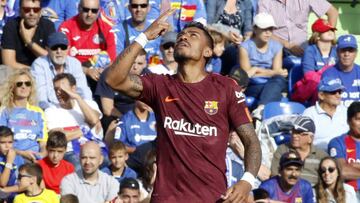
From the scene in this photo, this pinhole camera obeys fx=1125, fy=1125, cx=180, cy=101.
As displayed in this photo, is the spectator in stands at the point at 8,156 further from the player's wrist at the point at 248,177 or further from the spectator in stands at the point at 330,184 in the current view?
the player's wrist at the point at 248,177

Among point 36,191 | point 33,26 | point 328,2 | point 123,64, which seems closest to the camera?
point 123,64

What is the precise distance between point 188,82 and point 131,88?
0.38 metres

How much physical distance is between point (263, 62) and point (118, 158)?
3.04 meters

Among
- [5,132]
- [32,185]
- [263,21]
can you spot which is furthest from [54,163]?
[263,21]

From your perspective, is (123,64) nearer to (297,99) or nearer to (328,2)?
(297,99)

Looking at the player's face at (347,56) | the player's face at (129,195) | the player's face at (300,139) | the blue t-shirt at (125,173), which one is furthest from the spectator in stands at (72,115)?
the player's face at (347,56)

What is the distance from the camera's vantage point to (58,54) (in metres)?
12.4

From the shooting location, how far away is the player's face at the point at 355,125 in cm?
1176

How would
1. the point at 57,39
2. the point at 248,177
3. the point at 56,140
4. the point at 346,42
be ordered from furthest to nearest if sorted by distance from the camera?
the point at 346,42 → the point at 57,39 → the point at 56,140 → the point at 248,177

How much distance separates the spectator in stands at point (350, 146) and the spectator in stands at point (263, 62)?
1599 mm

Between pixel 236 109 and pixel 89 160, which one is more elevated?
pixel 236 109

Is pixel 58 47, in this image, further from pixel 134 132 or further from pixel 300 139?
pixel 300 139

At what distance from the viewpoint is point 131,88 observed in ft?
24.1

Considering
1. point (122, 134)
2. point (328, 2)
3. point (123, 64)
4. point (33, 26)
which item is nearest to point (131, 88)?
point (123, 64)
